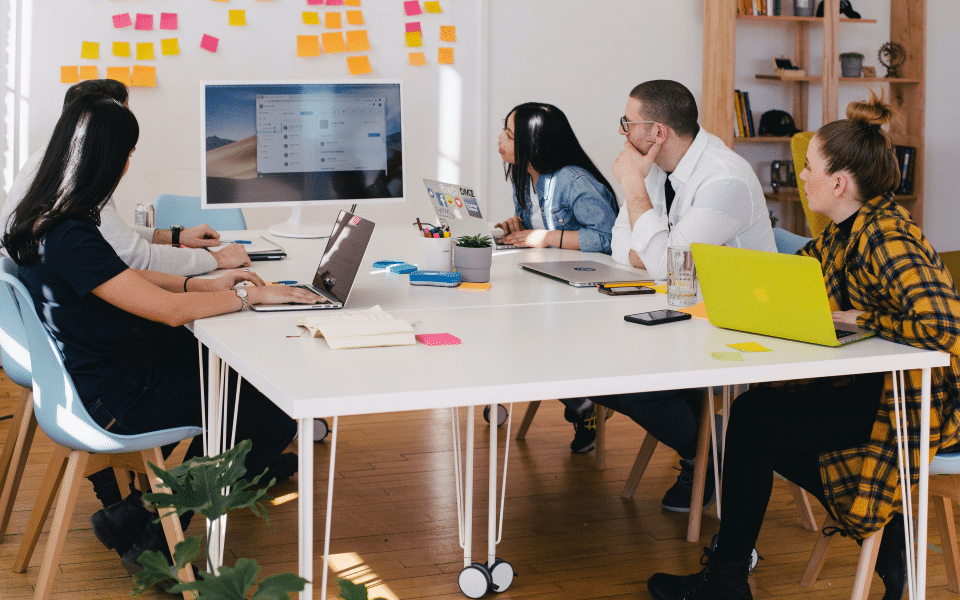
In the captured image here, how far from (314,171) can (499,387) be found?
6.83 feet

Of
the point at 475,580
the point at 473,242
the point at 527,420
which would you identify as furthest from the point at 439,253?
the point at 527,420

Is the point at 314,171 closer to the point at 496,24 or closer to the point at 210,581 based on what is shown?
the point at 496,24

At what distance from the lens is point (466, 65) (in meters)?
4.84

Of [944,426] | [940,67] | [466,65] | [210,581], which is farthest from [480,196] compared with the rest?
[210,581]

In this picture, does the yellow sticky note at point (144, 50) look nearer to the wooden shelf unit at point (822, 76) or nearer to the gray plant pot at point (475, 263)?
the gray plant pot at point (475, 263)

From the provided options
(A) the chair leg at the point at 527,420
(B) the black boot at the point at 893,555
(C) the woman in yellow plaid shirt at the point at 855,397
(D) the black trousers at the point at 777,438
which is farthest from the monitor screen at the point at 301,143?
(B) the black boot at the point at 893,555

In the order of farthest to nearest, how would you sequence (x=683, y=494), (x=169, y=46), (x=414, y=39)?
(x=414, y=39) → (x=169, y=46) → (x=683, y=494)

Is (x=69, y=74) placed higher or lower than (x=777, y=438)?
higher

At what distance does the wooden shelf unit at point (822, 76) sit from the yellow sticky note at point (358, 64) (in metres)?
1.83

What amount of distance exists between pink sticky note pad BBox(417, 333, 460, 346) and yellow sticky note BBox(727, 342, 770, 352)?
0.50 meters

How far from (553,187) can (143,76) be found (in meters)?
2.11

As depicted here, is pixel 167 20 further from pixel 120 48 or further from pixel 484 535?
pixel 484 535

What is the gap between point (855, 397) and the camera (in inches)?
72.4

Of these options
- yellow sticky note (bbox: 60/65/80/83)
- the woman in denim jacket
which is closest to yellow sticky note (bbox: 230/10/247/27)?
yellow sticky note (bbox: 60/65/80/83)
